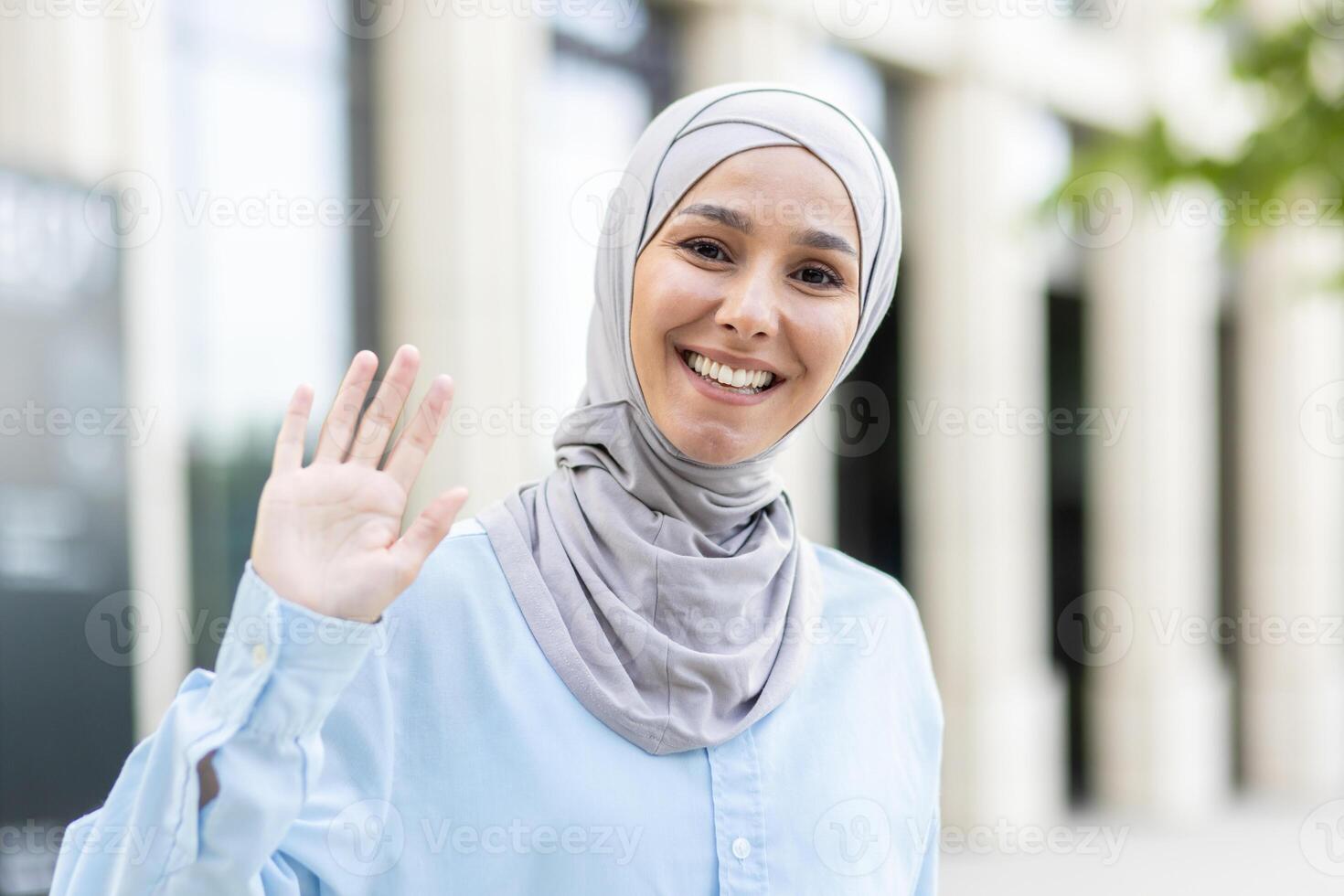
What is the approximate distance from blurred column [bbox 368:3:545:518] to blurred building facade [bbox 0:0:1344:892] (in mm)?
14

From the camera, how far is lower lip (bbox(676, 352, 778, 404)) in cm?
142

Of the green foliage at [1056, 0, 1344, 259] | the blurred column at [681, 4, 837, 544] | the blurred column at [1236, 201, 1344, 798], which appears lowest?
the blurred column at [1236, 201, 1344, 798]

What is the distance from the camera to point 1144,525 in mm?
8055

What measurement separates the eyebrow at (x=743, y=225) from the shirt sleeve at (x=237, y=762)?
2.04ft

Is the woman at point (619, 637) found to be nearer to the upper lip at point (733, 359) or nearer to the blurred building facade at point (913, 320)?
the upper lip at point (733, 359)

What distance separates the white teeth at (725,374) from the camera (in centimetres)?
142

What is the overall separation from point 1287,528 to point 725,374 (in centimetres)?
927

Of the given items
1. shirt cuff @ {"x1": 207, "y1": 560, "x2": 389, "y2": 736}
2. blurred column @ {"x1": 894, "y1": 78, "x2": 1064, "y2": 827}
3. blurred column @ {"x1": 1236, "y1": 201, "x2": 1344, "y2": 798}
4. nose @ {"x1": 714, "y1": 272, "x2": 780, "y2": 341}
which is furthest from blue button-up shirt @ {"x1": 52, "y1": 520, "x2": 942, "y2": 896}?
blurred column @ {"x1": 1236, "y1": 201, "x2": 1344, "y2": 798}

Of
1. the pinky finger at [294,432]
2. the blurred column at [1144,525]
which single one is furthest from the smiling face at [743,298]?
the blurred column at [1144,525]

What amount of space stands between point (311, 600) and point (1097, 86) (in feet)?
25.7

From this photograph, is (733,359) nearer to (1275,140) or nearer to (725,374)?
(725,374)

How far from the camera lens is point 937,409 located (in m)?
6.97

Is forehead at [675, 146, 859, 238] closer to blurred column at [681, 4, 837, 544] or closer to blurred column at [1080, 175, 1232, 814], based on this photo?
blurred column at [681, 4, 837, 544]

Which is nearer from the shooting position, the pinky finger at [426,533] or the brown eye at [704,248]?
the pinky finger at [426,533]
